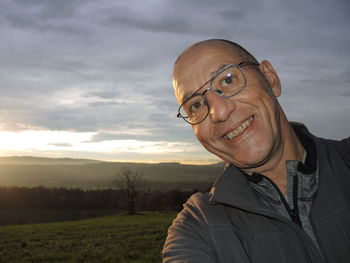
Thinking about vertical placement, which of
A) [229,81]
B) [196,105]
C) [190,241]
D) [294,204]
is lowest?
[190,241]

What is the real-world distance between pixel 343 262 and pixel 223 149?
3.71ft

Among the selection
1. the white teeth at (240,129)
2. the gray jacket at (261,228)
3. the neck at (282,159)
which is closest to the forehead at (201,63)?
the white teeth at (240,129)

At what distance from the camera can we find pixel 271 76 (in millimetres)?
3029

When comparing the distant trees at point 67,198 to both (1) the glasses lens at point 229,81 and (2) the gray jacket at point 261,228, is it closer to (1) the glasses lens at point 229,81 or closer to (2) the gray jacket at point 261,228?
(1) the glasses lens at point 229,81

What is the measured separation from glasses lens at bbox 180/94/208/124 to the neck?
60 centimetres

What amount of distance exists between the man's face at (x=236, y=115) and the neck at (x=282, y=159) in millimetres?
85

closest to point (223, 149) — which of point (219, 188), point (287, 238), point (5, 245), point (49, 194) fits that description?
point (219, 188)

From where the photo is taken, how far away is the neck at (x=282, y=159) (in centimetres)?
276

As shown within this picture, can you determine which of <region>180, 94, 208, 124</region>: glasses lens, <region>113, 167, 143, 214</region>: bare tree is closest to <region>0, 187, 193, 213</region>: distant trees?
<region>113, 167, 143, 214</region>: bare tree

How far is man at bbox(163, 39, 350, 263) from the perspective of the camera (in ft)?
7.55

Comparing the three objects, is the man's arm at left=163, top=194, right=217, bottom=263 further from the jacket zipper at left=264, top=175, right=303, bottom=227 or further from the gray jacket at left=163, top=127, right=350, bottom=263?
the jacket zipper at left=264, top=175, right=303, bottom=227

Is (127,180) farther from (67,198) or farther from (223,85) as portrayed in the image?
(223,85)

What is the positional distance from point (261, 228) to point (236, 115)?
33.4 inches

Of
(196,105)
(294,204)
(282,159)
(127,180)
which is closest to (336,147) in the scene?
(282,159)
